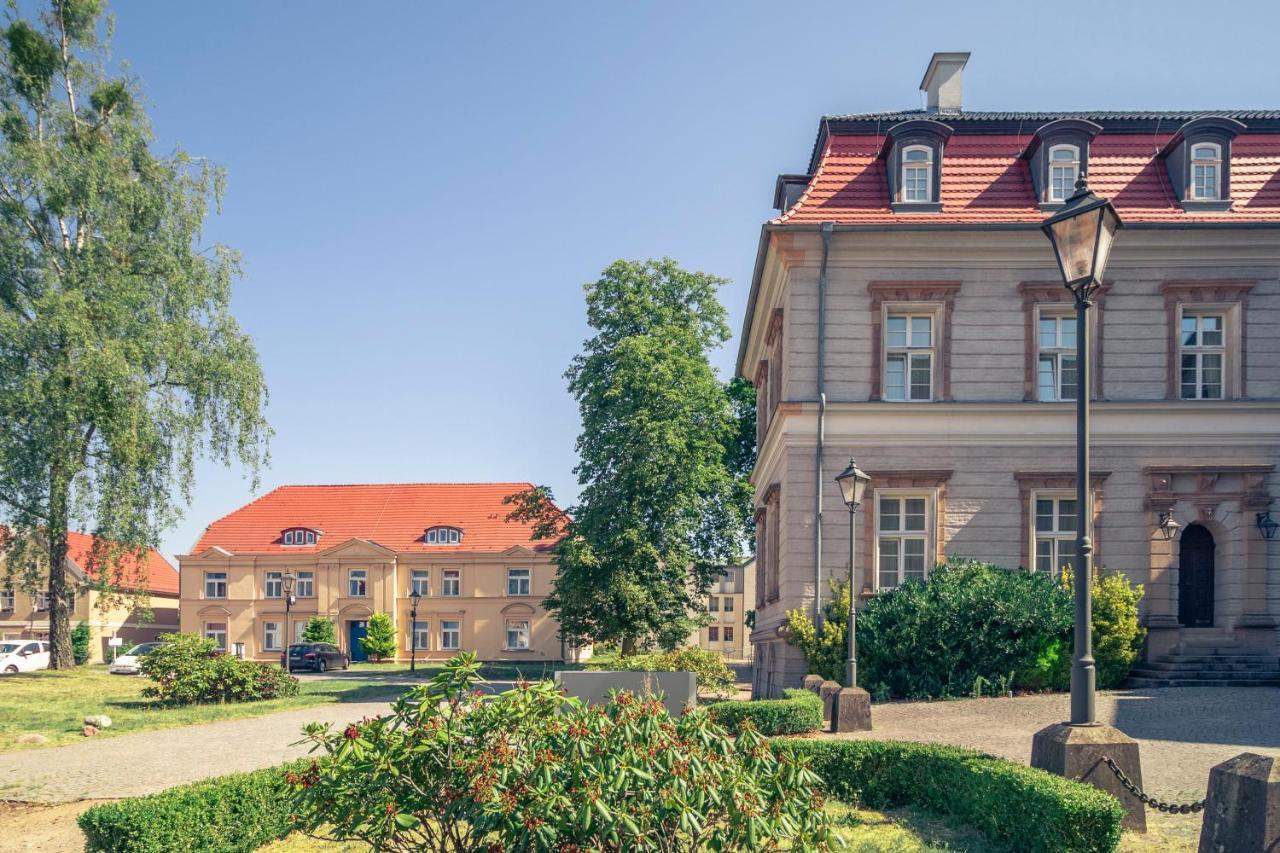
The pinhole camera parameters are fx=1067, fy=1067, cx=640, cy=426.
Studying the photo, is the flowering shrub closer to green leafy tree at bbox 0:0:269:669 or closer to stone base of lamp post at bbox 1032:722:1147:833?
stone base of lamp post at bbox 1032:722:1147:833

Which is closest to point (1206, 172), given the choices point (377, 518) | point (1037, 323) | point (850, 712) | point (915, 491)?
point (1037, 323)

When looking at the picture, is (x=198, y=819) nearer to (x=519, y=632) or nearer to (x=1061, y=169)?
(x=1061, y=169)

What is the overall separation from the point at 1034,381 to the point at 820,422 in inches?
173

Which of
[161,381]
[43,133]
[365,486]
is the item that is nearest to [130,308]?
[161,381]

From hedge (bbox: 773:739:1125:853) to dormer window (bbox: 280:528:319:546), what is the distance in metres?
52.1

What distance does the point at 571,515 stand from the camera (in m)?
34.7

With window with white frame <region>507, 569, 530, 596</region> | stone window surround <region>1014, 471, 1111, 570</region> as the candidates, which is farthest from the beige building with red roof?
stone window surround <region>1014, 471, 1111, 570</region>

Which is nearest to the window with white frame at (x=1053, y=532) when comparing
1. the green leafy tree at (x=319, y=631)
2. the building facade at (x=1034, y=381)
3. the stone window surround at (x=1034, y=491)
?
the building facade at (x=1034, y=381)

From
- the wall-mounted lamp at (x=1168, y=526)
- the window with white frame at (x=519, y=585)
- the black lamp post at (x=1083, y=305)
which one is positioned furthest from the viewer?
the window with white frame at (x=519, y=585)

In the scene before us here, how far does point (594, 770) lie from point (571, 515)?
95.5ft

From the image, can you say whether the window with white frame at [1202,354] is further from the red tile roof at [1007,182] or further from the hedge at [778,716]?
the hedge at [778,716]

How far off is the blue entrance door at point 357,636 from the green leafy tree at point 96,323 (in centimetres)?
2530

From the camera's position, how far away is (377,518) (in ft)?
199

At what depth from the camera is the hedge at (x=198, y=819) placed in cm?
744
